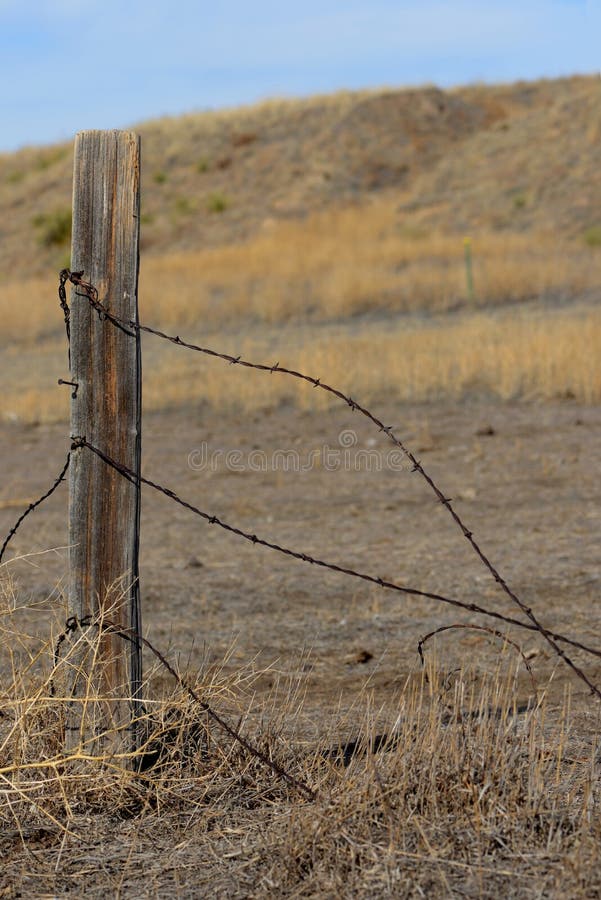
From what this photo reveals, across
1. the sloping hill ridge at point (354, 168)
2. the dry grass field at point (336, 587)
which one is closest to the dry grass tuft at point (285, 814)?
the dry grass field at point (336, 587)

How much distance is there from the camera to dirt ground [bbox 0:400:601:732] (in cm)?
499

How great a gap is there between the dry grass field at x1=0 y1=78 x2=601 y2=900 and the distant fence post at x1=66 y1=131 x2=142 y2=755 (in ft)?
0.32

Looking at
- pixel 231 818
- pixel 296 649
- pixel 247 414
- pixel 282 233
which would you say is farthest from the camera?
pixel 282 233

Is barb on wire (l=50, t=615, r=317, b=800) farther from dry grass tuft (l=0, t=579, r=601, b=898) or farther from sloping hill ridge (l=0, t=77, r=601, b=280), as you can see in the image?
sloping hill ridge (l=0, t=77, r=601, b=280)

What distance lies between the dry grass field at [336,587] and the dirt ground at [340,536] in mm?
28

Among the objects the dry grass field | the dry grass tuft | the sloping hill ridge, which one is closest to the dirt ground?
the dry grass field

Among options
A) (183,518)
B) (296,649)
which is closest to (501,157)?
(183,518)

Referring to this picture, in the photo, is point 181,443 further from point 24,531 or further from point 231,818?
point 231,818

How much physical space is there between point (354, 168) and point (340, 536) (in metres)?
31.1

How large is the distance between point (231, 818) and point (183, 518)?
5082mm

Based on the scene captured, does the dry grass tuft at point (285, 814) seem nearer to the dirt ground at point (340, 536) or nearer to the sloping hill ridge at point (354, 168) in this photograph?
the dirt ground at point (340, 536)

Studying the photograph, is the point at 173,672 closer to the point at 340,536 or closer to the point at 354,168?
the point at 340,536

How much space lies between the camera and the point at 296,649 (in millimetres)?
5062

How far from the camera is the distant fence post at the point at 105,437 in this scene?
3207 mm
